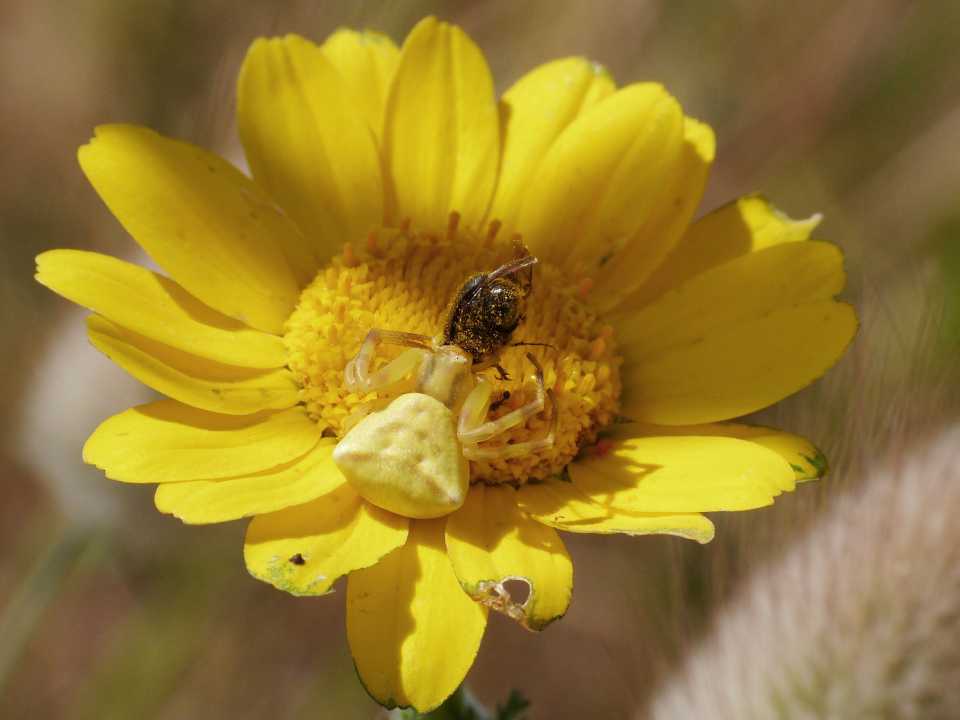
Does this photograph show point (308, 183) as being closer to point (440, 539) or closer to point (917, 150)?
point (440, 539)

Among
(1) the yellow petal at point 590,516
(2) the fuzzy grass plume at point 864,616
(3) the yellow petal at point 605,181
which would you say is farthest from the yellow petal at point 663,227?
(2) the fuzzy grass plume at point 864,616

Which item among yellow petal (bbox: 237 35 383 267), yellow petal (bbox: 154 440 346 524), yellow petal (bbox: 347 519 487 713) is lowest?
yellow petal (bbox: 347 519 487 713)

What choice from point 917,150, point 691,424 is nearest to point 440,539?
point 691,424

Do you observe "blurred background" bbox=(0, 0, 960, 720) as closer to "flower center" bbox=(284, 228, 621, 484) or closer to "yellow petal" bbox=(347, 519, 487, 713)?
"flower center" bbox=(284, 228, 621, 484)

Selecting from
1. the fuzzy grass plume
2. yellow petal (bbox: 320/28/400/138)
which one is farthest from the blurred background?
yellow petal (bbox: 320/28/400/138)

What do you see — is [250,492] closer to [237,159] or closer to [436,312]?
[436,312]

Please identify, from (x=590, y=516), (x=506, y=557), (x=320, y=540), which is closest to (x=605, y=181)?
(x=590, y=516)
